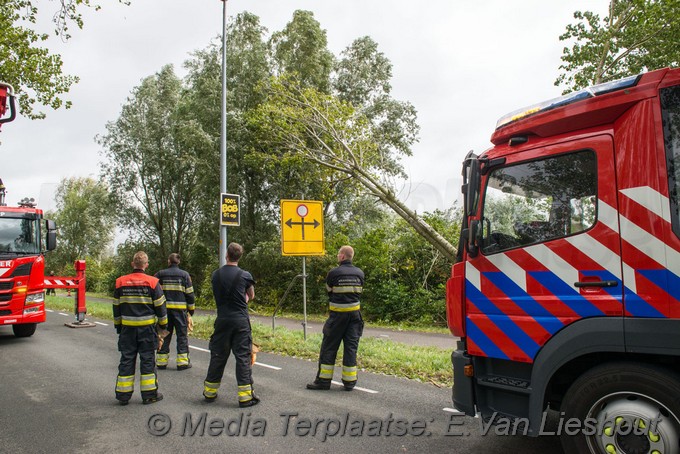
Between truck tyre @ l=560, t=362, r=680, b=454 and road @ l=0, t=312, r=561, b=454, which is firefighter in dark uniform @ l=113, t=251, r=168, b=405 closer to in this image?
road @ l=0, t=312, r=561, b=454

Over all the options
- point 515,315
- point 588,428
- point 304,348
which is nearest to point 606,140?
point 515,315

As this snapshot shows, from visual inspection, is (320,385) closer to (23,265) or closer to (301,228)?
(301,228)

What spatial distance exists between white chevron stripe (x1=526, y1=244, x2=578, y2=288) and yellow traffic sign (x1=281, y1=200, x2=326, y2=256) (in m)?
6.43

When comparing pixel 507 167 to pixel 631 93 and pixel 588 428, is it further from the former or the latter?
pixel 588 428

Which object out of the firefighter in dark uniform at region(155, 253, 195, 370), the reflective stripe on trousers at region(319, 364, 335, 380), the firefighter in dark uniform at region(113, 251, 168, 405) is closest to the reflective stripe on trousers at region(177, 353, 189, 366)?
the firefighter in dark uniform at region(155, 253, 195, 370)

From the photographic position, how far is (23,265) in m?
10.3

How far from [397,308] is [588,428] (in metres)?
12.1

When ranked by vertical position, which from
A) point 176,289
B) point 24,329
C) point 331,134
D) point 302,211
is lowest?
point 24,329

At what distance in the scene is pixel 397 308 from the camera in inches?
604

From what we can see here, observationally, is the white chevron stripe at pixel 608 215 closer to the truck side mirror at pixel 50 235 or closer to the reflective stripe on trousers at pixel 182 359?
the reflective stripe on trousers at pixel 182 359

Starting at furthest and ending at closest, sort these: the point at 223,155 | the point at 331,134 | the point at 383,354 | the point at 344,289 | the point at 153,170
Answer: the point at 153,170 < the point at 331,134 < the point at 223,155 < the point at 383,354 < the point at 344,289

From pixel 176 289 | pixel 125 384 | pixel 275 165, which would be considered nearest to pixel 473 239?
pixel 125 384

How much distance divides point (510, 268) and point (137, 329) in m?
4.36

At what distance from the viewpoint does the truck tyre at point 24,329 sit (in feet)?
36.0
